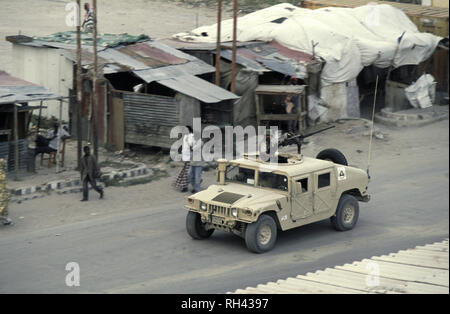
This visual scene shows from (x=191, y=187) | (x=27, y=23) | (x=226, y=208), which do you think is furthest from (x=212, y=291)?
(x=27, y=23)

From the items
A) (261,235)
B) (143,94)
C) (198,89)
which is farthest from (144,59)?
(261,235)

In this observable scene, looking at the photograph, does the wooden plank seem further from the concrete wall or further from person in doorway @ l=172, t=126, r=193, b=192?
the concrete wall

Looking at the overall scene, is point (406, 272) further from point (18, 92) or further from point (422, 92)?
point (422, 92)

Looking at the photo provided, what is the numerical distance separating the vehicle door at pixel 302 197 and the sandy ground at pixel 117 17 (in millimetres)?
20221

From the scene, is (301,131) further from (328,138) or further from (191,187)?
(191,187)

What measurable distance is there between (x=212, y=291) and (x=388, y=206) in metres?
6.17

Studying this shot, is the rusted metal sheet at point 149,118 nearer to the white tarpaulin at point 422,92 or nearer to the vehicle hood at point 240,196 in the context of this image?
the vehicle hood at point 240,196

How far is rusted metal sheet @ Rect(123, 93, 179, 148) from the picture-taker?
2022 centimetres

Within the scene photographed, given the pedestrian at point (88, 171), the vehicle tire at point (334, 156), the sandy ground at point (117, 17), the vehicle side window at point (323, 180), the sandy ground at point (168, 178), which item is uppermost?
the sandy ground at point (117, 17)

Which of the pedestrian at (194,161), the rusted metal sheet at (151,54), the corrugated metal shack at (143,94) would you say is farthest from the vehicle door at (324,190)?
the rusted metal sheet at (151,54)

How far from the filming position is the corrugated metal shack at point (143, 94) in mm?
20281

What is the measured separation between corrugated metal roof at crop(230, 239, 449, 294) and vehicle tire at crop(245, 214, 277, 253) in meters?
4.26

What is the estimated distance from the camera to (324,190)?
13992 millimetres

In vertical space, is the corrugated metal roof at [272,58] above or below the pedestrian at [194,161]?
above
